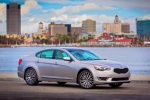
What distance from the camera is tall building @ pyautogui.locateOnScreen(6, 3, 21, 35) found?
78750mm

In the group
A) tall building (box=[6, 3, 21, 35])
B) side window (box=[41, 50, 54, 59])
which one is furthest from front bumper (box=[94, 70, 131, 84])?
tall building (box=[6, 3, 21, 35])

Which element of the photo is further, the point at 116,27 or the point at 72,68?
the point at 116,27

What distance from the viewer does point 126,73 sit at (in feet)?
57.8

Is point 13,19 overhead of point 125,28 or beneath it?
overhead

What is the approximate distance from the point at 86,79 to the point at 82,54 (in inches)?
49.8

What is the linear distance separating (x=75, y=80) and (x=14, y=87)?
6.54 ft

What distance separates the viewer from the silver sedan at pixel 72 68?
1725cm

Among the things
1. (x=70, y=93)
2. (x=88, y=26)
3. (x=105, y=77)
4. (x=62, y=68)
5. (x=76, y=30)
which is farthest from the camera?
(x=88, y=26)

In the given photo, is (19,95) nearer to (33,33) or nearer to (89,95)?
(89,95)

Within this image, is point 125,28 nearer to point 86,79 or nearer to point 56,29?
point 56,29

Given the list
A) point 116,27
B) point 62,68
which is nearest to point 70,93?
point 62,68

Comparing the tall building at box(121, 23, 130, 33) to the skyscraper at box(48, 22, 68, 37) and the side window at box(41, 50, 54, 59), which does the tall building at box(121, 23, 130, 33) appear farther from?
the side window at box(41, 50, 54, 59)

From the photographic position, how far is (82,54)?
721 inches

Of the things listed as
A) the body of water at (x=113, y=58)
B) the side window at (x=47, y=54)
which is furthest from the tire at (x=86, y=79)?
the body of water at (x=113, y=58)
